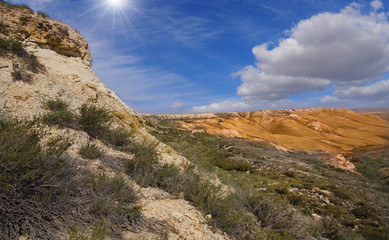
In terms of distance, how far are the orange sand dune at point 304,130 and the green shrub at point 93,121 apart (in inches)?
1203

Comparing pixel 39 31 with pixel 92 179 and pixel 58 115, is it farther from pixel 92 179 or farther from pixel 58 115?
pixel 92 179

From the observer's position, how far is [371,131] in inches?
2199

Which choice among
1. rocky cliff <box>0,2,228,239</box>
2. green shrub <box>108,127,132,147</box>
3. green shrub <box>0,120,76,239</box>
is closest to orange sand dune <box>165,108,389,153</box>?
rocky cliff <box>0,2,228,239</box>

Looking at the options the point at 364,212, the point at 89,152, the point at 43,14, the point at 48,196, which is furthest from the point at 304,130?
the point at 48,196

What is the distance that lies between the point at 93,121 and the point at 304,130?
5540cm

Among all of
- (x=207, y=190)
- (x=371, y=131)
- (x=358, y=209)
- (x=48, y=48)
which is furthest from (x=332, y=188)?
(x=371, y=131)

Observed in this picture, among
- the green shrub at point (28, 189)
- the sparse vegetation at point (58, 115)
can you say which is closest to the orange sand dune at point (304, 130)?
the sparse vegetation at point (58, 115)

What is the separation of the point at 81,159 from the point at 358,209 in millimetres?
11634

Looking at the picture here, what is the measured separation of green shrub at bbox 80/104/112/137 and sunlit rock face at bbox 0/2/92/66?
4362mm

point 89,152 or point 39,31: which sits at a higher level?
point 39,31

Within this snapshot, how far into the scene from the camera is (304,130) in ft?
172

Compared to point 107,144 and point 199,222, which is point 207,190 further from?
point 107,144

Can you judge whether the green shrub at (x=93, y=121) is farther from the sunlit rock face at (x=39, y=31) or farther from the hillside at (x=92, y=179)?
the sunlit rock face at (x=39, y=31)

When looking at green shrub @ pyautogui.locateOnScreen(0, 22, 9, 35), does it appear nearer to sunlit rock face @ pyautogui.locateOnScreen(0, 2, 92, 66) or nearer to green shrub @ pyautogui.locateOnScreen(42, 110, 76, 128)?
sunlit rock face @ pyautogui.locateOnScreen(0, 2, 92, 66)
